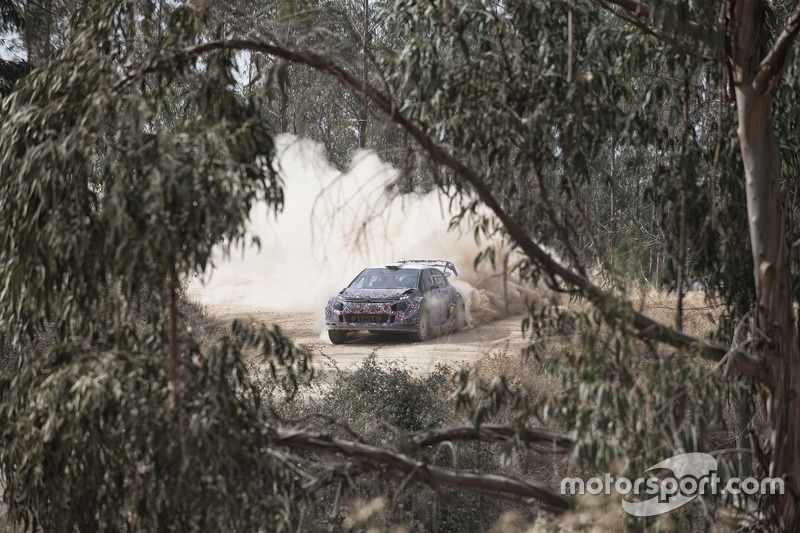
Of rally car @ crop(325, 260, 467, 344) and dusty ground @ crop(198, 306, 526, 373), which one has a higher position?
rally car @ crop(325, 260, 467, 344)

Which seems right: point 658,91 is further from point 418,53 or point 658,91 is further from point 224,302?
point 224,302

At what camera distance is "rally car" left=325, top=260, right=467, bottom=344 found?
1630 centimetres

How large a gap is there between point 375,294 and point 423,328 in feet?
4.00

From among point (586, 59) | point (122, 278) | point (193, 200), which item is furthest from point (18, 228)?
point (586, 59)

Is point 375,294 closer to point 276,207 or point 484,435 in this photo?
point 484,435

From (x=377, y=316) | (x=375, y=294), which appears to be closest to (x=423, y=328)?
(x=377, y=316)

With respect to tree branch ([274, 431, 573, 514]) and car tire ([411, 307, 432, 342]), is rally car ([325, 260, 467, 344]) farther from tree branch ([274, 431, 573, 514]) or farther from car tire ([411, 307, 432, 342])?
tree branch ([274, 431, 573, 514])

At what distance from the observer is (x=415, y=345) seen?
1680 centimetres

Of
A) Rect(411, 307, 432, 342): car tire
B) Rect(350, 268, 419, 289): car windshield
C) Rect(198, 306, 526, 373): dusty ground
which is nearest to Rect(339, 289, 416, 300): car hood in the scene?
Rect(350, 268, 419, 289): car windshield

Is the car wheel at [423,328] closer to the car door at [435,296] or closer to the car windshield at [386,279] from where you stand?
the car door at [435,296]

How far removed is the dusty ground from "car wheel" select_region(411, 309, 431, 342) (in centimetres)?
14

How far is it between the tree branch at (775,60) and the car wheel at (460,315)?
13611 millimetres

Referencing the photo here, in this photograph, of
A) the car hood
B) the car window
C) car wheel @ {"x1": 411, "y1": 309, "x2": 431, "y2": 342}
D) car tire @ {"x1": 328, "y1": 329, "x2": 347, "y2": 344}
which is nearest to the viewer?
the car hood

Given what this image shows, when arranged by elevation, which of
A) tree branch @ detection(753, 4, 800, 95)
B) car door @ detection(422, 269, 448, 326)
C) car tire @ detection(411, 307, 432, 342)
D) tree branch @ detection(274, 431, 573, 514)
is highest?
tree branch @ detection(753, 4, 800, 95)
